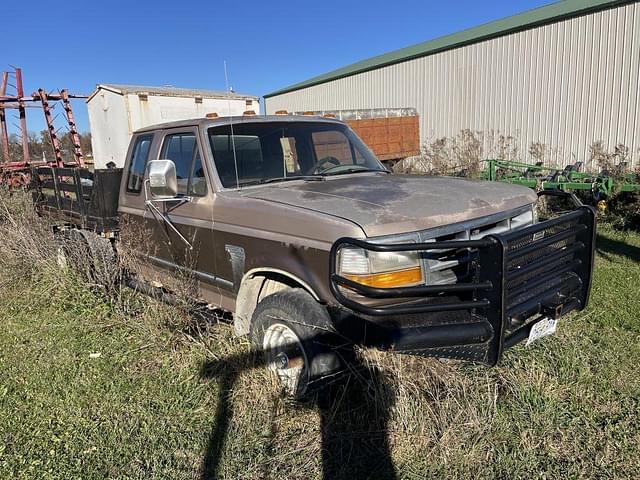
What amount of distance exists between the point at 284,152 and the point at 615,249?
554 centimetres

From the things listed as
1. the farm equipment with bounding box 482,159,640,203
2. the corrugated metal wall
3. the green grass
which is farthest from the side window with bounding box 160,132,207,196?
the corrugated metal wall

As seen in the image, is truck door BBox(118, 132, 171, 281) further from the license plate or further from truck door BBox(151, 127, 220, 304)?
the license plate

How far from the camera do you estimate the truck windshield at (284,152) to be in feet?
13.3

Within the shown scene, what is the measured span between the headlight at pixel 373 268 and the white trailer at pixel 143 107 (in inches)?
425

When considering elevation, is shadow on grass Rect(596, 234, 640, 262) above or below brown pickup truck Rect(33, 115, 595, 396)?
below

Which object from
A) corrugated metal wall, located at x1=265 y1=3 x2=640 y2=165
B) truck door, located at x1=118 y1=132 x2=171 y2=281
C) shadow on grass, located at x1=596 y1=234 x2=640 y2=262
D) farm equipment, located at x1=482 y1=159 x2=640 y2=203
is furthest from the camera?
corrugated metal wall, located at x1=265 y1=3 x2=640 y2=165

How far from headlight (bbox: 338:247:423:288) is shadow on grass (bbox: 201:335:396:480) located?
48cm

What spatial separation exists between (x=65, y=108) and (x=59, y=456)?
15.1m

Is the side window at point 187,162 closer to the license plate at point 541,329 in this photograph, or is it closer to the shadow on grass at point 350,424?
the shadow on grass at point 350,424

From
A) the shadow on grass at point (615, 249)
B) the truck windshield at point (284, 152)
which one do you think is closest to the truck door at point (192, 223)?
the truck windshield at point (284, 152)

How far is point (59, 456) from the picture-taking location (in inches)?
117

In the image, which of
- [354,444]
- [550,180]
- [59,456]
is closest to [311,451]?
[354,444]

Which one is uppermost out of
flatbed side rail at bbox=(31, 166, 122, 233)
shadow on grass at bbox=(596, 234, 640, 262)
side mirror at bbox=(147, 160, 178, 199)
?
side mirror at bbox=(147, 160, 178, 199)

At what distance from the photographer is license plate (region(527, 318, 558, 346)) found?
2961 millimetres
